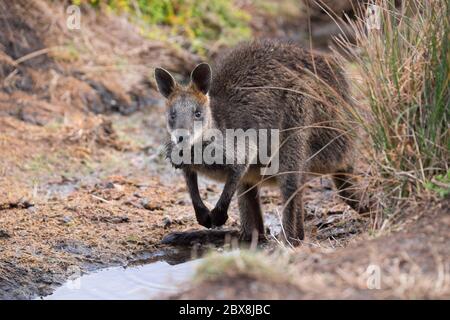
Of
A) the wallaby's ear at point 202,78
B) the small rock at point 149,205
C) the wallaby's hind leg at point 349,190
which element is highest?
the wallaby's ear at point 202,78

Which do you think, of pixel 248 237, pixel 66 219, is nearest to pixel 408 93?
pixel 248 237

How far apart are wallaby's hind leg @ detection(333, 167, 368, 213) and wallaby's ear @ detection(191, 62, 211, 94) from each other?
1318mm

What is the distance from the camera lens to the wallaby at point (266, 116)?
6883 millimetres

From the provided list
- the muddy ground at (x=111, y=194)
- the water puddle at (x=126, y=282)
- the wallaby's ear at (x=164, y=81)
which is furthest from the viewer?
the wallaby's ear at (x=164, y=81)

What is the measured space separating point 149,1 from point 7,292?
25.4ft

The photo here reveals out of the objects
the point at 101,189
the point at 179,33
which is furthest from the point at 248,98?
the point at 179,33

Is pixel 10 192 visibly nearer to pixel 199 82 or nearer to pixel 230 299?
pixel 199 82

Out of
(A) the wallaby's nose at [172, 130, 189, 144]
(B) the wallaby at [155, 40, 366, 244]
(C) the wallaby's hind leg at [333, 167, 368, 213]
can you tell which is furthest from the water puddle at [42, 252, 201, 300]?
(C) the wallaby's hind leg at [333, 167, 368, 213]

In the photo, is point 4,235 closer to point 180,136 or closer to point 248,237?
point 180,136

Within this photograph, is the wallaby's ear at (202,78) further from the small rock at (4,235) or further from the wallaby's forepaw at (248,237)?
the small rock at (4,235)

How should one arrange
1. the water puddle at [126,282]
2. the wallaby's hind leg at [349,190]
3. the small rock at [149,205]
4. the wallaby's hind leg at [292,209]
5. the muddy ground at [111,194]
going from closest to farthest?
the muddy ground at [111,194]
the water puddle at [126,282]
the wallaby's hind leg at [349,190]
the wallaby's hind leg at [292,209]
the small rock at [149,205]

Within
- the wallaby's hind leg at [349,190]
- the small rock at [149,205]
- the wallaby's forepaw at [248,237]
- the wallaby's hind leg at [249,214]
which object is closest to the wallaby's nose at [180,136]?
the wallaby's hind leg at [249,214]

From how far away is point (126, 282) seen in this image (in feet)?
19.7

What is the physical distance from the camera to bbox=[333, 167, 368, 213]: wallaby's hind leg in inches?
255
